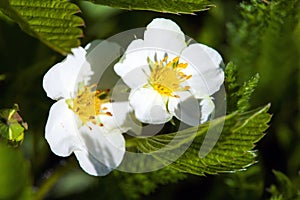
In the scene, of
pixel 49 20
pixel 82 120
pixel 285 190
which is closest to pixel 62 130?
pixel 82 120

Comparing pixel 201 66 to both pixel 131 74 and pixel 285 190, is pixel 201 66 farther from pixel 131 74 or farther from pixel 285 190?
pixel 285 190

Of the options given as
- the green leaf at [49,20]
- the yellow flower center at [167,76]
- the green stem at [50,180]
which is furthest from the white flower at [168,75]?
the green stem at [50,180]

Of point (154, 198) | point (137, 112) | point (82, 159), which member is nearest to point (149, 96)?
point (137, 112)

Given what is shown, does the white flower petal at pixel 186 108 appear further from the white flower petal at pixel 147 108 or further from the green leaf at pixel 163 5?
the green leaf at pixel 163 5

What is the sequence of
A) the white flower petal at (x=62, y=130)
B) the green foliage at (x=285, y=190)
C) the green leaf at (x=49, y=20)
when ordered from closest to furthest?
the green leaf at (x=49, y=20), the white flower petal at (x=62, y=130), the green foliage at (x=285, y=190)

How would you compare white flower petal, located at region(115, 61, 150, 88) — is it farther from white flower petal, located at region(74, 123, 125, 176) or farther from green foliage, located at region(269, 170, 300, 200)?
green foliage, located at region(269, 170, 300, 200)

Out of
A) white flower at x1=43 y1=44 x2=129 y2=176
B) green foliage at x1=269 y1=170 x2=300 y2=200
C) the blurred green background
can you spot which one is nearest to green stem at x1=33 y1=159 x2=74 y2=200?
the blurred green background

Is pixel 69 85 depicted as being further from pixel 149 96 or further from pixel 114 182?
pixel 114 182
